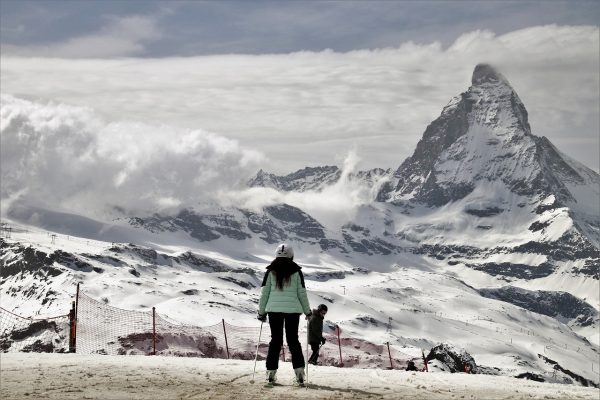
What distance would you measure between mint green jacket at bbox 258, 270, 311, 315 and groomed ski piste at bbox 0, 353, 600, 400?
164 centimetres

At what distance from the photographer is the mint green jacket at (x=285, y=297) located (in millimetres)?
18016

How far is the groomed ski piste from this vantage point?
16.4 m

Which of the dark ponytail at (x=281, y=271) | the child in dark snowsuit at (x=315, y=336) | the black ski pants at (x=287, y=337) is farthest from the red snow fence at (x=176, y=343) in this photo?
the dark ponytail at (x=281, y=271)

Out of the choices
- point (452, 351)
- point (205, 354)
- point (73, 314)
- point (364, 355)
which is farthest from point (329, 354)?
point (73, 314)

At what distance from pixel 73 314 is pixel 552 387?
1686cm

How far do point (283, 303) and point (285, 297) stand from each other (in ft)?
0.45

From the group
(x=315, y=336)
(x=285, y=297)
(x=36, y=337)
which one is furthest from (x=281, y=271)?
(x=36, y=337)

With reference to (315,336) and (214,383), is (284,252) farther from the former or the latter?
(315,336)

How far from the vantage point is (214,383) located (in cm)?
1822

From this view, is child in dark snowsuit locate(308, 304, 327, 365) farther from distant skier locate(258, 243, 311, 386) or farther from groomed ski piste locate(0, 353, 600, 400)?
distant skier locate(258, 243, 311, 386)

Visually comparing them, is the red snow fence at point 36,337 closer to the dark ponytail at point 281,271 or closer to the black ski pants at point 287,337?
the black ski pants at point 287,337

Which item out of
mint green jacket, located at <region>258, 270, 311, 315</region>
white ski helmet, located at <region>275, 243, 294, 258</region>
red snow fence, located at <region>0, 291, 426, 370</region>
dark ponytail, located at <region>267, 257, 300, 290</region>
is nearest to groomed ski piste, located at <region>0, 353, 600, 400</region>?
mint green jacket, located at <region>258, 270, 311, 315</region>

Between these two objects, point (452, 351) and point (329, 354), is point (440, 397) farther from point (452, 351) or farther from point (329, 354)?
point (329, 354)

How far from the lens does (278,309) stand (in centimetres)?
1800
